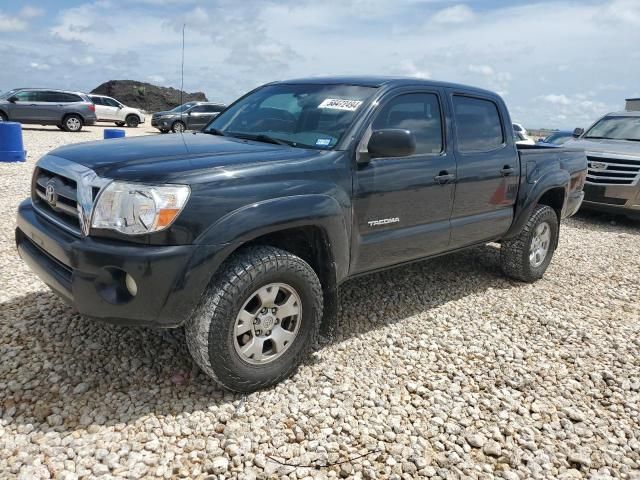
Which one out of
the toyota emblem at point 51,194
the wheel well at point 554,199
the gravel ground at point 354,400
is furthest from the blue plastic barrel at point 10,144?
the wheel well at point 554,199

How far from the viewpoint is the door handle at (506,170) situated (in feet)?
14.5

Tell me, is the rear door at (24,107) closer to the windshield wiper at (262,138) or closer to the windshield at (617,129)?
the windshield at (617,129)

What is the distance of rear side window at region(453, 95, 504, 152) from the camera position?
4109 mm

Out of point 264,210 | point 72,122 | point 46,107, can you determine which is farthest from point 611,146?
point 46,107

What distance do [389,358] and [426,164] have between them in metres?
1.40

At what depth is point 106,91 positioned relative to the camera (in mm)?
47969

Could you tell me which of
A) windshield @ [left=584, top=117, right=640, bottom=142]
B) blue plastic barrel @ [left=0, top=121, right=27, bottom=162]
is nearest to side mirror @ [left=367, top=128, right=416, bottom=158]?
windshield @ [left=584, top=117, right=640, bottom=142]

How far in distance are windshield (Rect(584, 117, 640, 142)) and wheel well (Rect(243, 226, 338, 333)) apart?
8256 mm

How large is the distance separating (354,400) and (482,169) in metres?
2.23

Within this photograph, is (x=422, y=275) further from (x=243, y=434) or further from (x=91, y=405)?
(x=91, y=405)

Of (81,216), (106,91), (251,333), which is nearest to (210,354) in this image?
(251,333)

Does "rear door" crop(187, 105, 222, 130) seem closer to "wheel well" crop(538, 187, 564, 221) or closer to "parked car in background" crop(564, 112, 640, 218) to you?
"parked car in background" crop(564, 112, 640, 218)

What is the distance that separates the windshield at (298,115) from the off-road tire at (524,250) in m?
2.37

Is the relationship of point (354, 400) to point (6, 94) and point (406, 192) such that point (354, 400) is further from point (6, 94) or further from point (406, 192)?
point (6, 94)
